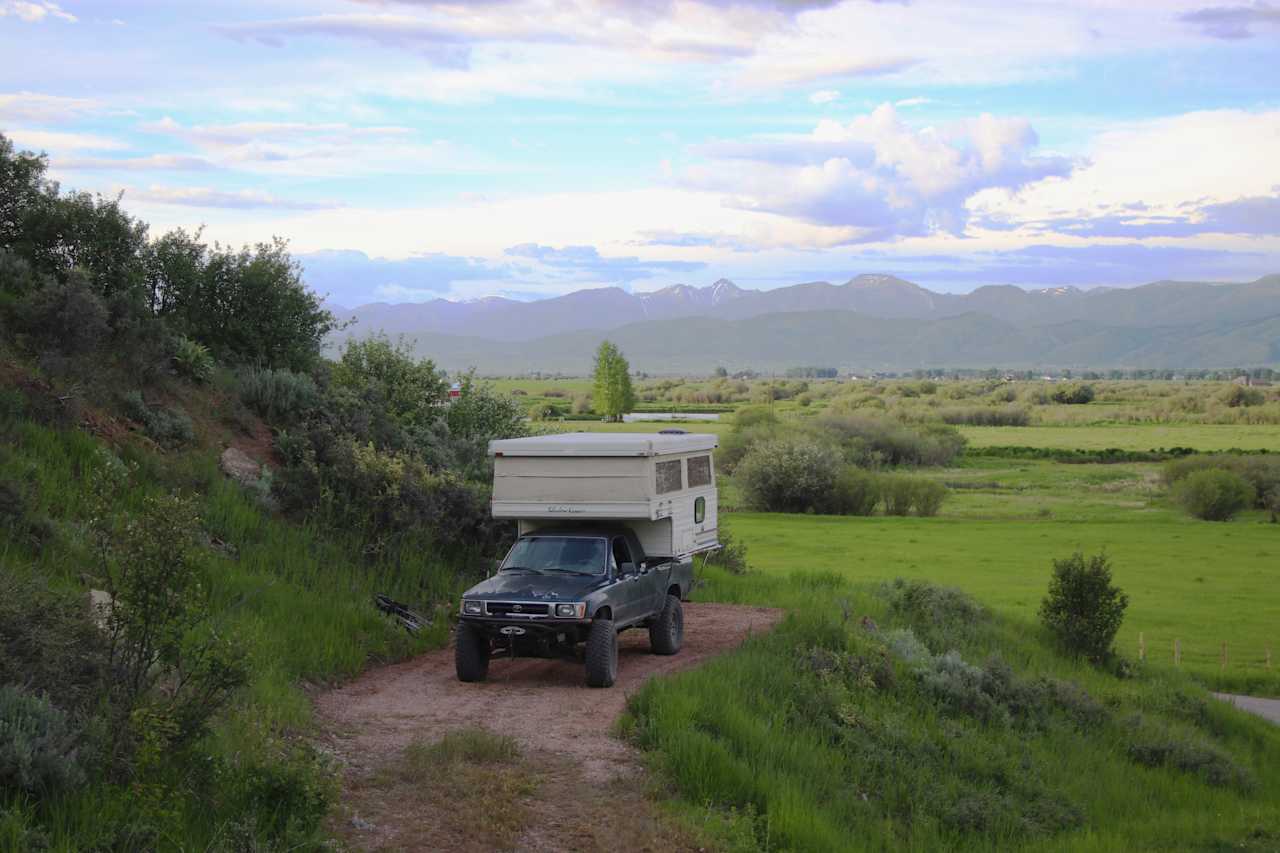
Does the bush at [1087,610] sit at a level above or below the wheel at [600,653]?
below

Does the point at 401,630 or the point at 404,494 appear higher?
the point at 404,494

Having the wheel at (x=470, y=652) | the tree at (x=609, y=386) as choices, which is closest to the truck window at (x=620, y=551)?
the wheel at (x=470, y=652)

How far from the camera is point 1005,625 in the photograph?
1056 inches

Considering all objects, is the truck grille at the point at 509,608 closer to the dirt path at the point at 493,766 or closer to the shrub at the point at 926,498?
the dirt path at the point at 493,766

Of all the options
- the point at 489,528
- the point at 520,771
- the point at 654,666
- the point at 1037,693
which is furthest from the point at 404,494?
the point at 1037,693

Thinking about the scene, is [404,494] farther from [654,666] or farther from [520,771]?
[520,771]

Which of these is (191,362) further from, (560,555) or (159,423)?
(560,555)

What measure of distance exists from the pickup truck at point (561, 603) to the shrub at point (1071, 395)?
168m

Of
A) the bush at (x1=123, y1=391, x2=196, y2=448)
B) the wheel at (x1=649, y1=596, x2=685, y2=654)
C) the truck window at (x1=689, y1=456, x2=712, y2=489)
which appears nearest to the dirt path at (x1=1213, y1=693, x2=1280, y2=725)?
the truck window at (x1=689, y1=456, x2=712, y2=489)

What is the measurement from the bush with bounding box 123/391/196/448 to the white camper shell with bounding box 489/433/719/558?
626 centimetres

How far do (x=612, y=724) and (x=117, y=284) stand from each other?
51.0 ft

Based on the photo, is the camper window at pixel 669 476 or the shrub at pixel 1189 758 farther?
the shrub at pixel 1189 758

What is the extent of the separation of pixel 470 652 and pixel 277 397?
412 inches

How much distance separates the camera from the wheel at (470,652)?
14.1 metres
